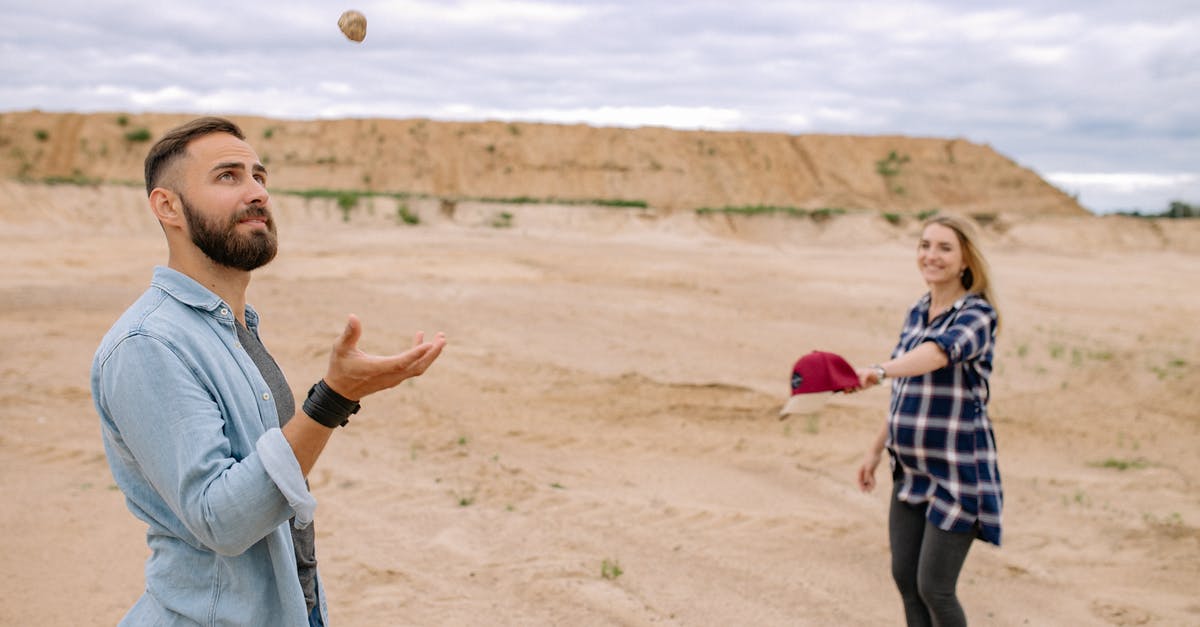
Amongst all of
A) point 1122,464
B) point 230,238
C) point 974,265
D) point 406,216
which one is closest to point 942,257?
point 974,265

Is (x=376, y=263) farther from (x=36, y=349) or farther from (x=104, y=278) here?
(x=36, y=349)

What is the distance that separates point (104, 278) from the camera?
15.1 meters

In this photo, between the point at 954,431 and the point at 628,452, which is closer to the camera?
the point at 954,431

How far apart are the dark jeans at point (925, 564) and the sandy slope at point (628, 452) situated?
4.59ft

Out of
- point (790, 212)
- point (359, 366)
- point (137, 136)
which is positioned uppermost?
point (137, 136)

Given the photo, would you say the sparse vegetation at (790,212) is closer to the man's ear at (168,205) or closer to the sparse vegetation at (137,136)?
the man's ear at (168,205)

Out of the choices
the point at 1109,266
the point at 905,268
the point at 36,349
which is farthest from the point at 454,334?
the point at 1109,266

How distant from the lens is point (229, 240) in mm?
2104

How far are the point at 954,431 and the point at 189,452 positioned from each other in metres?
2.88

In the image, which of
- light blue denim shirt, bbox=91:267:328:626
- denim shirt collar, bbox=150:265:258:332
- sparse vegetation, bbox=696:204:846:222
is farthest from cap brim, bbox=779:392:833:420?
sparse vegetation, bbox=696:204:846:222

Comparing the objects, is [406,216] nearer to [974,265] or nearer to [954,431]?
[974,265]

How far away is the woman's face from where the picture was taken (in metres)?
3.74

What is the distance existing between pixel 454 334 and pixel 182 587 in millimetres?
9400

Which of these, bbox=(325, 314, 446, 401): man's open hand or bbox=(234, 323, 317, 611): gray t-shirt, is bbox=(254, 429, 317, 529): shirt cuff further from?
bbox=(234, 323, 317, 611): gray t-shirt
